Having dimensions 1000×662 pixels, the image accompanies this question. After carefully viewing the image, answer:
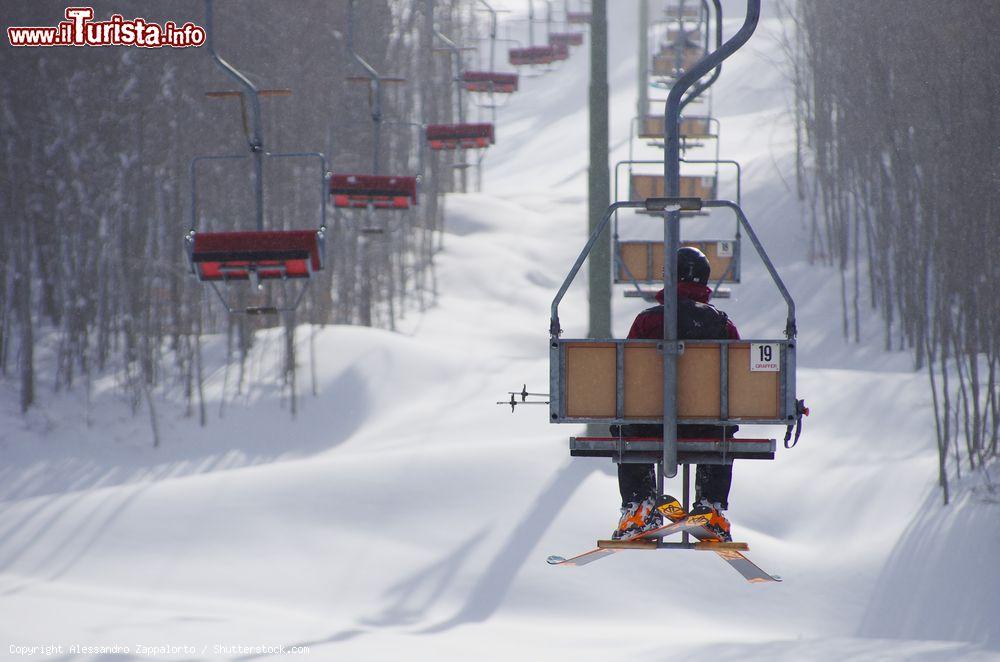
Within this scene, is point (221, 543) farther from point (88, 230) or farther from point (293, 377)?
point (88, 230)

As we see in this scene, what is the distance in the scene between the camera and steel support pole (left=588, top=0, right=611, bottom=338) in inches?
500

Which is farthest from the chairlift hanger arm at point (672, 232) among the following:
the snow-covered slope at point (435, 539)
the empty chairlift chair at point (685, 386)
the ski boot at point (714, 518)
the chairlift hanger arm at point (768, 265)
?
the snow-covered slope at point (435, 539)

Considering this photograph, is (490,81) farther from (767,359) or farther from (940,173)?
(767,359)

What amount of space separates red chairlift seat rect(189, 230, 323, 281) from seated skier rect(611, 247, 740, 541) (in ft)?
11.6

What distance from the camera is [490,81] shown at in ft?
58.6

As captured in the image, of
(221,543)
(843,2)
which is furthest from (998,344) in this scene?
(843,2)

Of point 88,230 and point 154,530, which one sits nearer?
point 154,530

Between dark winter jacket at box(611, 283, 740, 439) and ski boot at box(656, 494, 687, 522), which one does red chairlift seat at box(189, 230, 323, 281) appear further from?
ski boot at box(656, 494, 687, 522)

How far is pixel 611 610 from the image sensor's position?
10.9 m

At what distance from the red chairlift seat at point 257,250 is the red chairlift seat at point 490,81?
8897 mm

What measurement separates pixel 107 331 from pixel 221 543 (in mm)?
7655

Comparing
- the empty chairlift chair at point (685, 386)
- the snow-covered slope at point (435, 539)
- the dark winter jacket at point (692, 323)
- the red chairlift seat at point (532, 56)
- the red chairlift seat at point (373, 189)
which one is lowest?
the snow-covered slope at point (435, 539)

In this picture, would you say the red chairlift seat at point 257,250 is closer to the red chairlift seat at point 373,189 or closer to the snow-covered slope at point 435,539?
the red chairlift seat at point 373,189

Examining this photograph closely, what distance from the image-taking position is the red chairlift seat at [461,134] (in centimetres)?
1500
